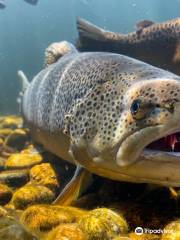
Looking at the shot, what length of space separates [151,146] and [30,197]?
1826 mm

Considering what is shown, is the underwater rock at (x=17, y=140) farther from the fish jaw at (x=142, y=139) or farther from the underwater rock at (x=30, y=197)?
the fish jaw at (x=142, y=139)

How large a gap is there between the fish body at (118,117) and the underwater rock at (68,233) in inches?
26.7

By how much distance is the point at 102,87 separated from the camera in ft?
12.5

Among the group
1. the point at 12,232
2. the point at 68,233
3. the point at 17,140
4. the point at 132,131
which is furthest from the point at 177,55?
the point at 12,232

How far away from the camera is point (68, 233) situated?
285 cm

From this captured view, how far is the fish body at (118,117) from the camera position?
2844 mm

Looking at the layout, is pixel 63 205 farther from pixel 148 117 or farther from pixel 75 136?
pixel 148 117

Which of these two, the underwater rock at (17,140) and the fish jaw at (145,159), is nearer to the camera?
the fish jaw at (145,159)

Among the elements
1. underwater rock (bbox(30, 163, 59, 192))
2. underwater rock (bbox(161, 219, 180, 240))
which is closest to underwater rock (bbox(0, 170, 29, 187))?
underwater rock (bbox(30, 163, 59, 192))

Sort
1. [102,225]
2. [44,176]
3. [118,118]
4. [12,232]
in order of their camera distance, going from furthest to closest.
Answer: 1. [44,176]
2. [118,118]
3. [102,225]
4. [12,232]

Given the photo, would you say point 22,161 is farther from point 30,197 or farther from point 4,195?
point 30,197

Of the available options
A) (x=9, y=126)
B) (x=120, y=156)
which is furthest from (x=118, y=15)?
(x=120, y=156)

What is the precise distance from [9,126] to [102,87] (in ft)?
24.4
